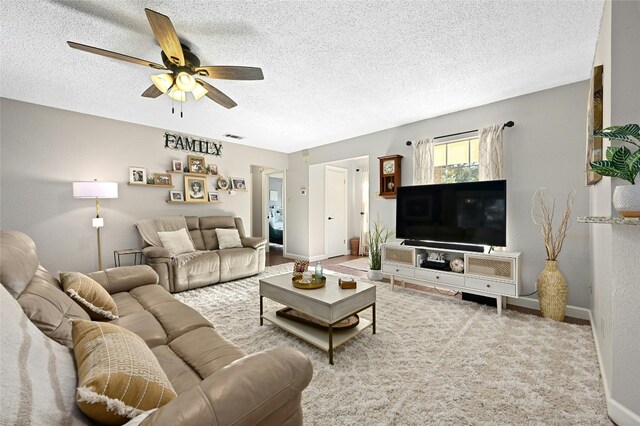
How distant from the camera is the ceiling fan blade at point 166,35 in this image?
5.14 feet

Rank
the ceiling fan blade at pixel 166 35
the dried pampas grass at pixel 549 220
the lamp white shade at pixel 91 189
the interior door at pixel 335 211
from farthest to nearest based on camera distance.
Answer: the interior door at pixel 335 211
the lamp white shade at pixel 91 189
the dried pampas grass at pixel 549 220
the ceiling fan blade at pixel 166 35

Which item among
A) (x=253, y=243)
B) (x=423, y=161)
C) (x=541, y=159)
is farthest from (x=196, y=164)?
(x=541, y=159)

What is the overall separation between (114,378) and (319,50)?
95.6 inches

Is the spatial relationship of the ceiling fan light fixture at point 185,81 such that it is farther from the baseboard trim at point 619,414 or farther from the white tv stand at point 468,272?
the baseboard trim at point 619,414

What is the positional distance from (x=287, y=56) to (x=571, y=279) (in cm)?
364

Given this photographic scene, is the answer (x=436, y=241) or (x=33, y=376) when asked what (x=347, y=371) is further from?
(x=436, y=241)

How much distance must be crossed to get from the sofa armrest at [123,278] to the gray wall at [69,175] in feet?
6.48

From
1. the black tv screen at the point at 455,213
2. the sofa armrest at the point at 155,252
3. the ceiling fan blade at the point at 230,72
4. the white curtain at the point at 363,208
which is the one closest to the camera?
the ceiling fan blade at the point at 230,72

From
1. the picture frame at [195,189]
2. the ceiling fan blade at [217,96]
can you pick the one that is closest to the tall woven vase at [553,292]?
the ceiling fan blade at [217,96]

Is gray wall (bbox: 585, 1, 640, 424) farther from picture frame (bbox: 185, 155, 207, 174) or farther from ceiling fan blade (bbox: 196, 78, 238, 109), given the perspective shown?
picture frame (bbox: 185, 155, 207, 174)

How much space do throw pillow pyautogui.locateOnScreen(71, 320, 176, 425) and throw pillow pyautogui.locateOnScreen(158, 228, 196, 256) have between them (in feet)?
10.0

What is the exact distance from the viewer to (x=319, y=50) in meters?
2.23

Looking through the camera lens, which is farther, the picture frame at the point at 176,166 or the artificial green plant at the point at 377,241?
the picture frame at the point at 176,166

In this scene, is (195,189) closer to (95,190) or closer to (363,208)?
(95,190)
